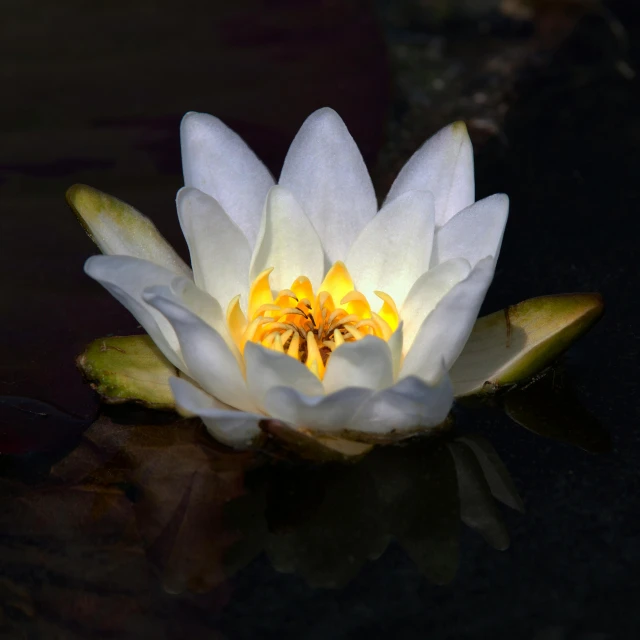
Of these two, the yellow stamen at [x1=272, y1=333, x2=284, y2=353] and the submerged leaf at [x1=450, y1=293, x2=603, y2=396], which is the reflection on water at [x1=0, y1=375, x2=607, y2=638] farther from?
the yellow stamen at [x1=272, y1=333, x2=284, y2=353]

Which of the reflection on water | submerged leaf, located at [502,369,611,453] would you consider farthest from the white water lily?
submerged leaf, located at [502,369,611,453]

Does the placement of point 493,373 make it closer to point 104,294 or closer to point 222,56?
point 104,294

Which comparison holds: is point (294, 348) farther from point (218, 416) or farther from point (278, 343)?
point (218, 416)

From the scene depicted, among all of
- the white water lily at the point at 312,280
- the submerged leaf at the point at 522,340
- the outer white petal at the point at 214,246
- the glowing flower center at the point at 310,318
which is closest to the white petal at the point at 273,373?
the white water lily at the point at 312,280

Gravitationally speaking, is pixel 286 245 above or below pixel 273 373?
above

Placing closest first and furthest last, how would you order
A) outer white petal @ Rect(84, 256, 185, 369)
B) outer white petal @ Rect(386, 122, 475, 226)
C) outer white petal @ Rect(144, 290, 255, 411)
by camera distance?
outer white petal @ Rect(144, 290, 255, 411), outer white petal @ Rect(84, 256, 185, 369), outer white petal @ Rect(386, 122, 475, 226)

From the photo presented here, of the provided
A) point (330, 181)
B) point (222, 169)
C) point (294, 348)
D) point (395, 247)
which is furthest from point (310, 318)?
point (222, 169)
